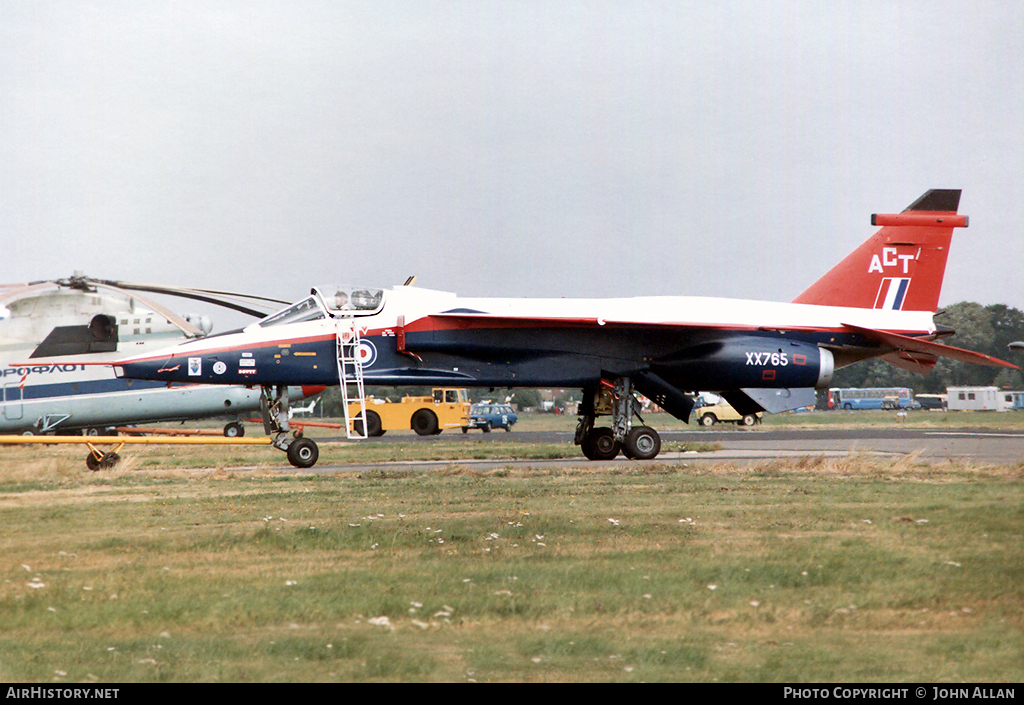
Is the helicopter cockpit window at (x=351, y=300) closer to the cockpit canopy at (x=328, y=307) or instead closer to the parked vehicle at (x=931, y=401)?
the cockpit canopy at (x=328, y=307)

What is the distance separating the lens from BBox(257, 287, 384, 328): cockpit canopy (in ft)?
57.9

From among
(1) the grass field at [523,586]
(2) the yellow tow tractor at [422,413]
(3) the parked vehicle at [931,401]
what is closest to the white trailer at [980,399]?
(3) the parked vehicle at [931,401]

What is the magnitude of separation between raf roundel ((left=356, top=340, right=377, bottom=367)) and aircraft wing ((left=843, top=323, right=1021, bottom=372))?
981cm

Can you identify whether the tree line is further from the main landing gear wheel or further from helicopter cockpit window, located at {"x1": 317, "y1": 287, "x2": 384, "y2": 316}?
the main landing gear wheel

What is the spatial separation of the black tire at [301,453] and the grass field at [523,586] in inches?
212

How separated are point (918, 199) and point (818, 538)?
51.9 feet

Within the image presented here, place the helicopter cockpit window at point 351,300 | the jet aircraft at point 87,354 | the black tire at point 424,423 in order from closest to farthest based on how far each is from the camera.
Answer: the jet aircraft at point 87,354, the helicopter cockpit window at point 351,300, the black tire at point 424,423

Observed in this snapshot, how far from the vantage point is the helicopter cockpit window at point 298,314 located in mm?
17625

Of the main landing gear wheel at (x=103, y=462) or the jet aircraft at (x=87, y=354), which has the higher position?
the jet aircraft at (x=87, y=354)

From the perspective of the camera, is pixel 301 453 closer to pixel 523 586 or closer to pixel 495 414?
pixel 523 586

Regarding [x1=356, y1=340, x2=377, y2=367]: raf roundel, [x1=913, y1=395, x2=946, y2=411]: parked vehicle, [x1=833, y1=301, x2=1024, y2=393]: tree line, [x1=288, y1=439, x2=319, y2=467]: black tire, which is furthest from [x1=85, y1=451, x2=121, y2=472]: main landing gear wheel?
[x1=913, y1=395, x2=946, y2=411]: parked vehicle

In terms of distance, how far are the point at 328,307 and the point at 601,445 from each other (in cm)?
634

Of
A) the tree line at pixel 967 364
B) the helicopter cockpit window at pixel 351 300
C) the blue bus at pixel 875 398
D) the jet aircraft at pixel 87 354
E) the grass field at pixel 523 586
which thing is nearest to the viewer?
the grass field at pixel 523 586

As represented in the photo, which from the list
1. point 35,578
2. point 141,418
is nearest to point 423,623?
point 35,578
